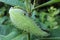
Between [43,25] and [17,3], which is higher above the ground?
[17,3]

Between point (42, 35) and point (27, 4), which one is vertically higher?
point (27, 4)

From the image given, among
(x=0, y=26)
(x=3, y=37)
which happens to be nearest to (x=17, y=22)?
(x=3, y=37)

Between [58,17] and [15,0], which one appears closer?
[15,0]

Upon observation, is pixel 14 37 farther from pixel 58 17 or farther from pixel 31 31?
pixel 58 17

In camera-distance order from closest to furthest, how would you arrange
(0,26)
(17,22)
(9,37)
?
(17,22)
(9,37)
(0,26)

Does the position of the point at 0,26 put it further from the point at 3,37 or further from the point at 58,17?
the point at 58,17

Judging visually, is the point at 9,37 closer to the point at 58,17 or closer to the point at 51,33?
the point at 51,33

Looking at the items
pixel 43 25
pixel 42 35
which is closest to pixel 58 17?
pixel 43 25

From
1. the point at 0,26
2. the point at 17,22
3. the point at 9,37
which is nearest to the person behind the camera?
the point at 17,22

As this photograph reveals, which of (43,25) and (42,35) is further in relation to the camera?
(43,25)
